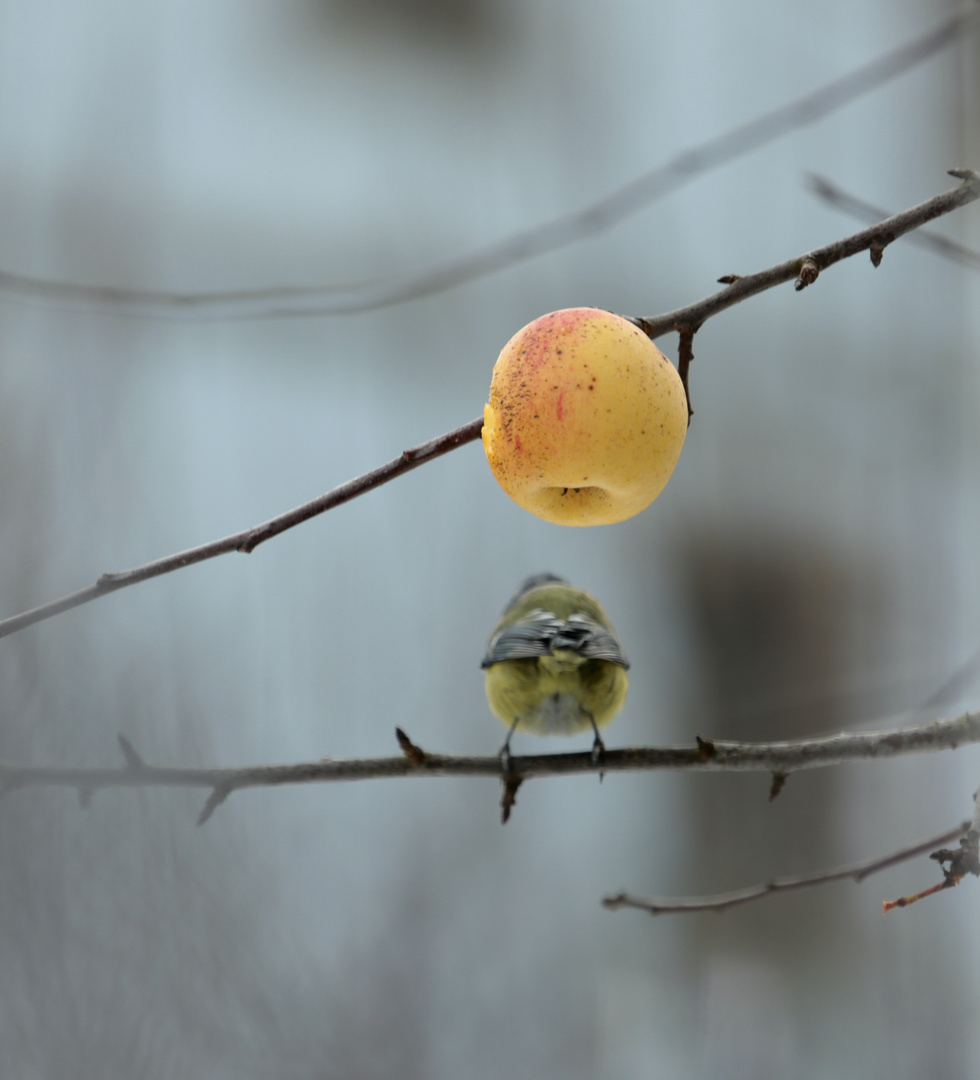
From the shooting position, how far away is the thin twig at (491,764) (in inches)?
21.3

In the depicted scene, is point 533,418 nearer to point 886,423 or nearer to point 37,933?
point 37,933

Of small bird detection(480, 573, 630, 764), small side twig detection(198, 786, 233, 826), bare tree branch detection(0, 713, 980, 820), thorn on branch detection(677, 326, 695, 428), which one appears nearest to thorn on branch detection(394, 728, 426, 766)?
bare tree branch detection(0, 713, 980, 820)

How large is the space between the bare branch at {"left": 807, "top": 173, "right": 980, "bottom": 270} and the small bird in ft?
1.64

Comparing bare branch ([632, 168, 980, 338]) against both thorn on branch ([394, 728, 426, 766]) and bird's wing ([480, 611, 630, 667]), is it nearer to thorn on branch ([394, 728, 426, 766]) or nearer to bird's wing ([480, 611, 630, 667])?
thorn on branch ([394, 728, 426, 766])

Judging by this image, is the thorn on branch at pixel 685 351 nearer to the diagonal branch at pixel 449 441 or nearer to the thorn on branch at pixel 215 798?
the diagonal branch at pixel 449 441

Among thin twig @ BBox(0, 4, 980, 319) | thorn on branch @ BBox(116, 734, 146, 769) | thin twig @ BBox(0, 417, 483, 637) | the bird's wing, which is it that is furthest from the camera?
the bird's wing

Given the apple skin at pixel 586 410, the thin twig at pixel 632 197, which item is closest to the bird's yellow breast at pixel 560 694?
the thin twig at pixel 632 197

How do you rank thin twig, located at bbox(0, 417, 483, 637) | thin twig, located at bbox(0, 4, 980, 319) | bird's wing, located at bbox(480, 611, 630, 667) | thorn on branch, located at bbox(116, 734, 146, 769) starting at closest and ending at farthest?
thin twig, located at bbox(0, 417, 483, 637) < thorn on branch, located at bbox(116, 734, 146, 769) < thin twig, located at bbox(0, 4, 980, 319) < bird's wing, located at bbox(480, 611, 630, 667)

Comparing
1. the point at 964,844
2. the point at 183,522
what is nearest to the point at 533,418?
the point at 964,844

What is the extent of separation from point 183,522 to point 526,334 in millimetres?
1257

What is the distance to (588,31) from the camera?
2693mm

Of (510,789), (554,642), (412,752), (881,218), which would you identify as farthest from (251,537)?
(554,642)

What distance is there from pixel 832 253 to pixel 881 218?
132 millimetres

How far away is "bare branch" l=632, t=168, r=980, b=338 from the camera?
48 cm
